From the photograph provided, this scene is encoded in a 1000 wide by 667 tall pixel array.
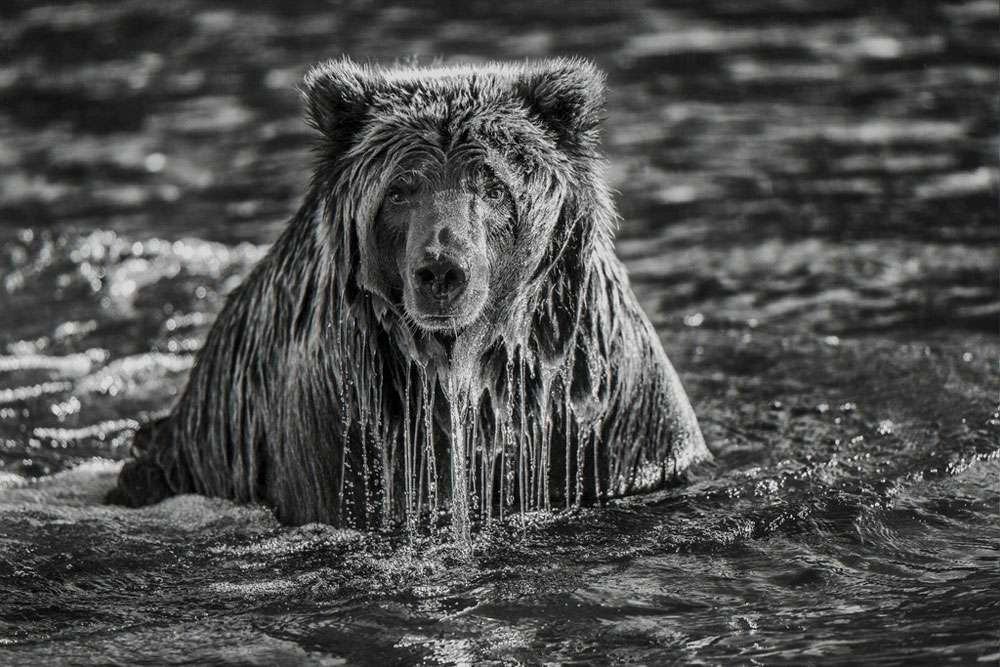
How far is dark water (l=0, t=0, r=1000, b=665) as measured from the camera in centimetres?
578

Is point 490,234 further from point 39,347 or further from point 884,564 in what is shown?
point 39,347

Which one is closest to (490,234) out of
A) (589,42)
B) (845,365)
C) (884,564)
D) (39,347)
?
(884,564)

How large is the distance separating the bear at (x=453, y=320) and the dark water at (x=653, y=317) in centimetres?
23

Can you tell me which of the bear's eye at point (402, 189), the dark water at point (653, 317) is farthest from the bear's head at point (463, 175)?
the dark water at point (653, 317)

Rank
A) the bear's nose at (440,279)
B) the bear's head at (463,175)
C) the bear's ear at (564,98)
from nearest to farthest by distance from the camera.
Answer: the bear's nose at (440,279) < the bear's head at (463,175) < the bear's ear at (564,98)

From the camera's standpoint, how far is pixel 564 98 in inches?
241

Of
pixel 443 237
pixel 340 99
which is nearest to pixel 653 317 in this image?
pixel 340 99

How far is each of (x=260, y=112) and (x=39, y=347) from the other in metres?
5.07

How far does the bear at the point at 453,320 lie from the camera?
236 inches

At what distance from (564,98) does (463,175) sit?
521mm

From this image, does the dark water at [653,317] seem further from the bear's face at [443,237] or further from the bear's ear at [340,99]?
the bear's ear at [340,99]

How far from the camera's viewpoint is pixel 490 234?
5.96 metres

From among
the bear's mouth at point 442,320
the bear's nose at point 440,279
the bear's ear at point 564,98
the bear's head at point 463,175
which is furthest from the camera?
the bear's ear at point 564,98

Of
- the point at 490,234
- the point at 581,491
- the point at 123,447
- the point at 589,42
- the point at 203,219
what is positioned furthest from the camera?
the point at 589,42
